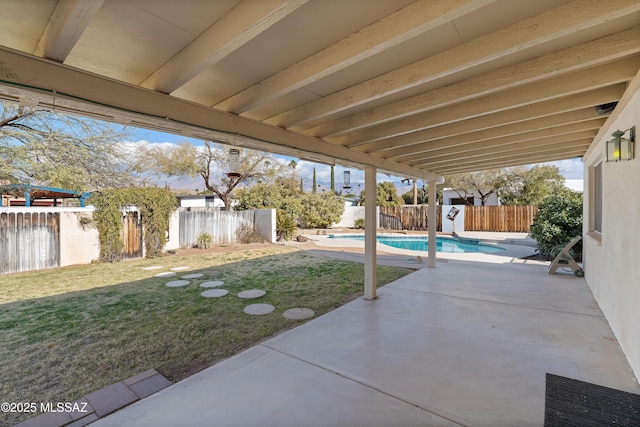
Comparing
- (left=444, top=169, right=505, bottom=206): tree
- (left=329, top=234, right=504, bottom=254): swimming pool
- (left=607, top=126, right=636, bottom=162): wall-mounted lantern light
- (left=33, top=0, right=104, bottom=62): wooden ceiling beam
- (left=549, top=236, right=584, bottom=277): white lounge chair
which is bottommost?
(left=329, top=234, right=504, bottom=254): swimming pool

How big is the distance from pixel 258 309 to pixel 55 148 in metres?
6.77

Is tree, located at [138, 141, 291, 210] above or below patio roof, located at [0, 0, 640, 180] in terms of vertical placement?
above

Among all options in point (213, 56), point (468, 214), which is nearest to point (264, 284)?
point (213, 56)

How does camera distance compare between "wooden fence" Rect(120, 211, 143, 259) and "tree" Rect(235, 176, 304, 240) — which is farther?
"tree" Rect(235, 176, 304, 240)

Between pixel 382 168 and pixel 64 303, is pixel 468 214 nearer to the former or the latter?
pixel 382 168

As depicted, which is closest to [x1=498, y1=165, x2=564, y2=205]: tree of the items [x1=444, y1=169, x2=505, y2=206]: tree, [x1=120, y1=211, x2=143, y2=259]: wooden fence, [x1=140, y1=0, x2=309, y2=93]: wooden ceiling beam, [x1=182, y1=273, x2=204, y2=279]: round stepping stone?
[x1=444, y1=169, x2=505, y2=206]: tree

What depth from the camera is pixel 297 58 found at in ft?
7.69

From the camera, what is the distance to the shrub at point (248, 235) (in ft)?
44.5

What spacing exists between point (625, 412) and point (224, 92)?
166 inches

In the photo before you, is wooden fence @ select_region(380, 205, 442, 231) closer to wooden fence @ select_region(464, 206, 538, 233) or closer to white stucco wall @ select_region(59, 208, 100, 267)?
wooden fence @ select_region(464, 206, 538, 233)

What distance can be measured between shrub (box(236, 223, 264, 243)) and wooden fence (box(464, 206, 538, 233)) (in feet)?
39.6

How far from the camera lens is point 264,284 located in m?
6.49

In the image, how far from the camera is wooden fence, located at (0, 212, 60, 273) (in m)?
7.32

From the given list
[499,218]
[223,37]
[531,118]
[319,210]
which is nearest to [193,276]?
[223,37]
